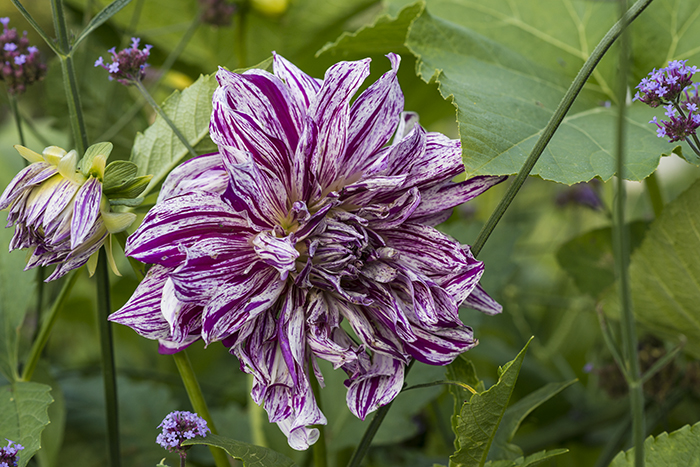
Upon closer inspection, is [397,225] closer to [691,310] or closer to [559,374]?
[691,310]

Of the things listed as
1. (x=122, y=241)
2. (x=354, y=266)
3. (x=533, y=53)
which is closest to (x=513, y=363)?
(x=354, y=266)

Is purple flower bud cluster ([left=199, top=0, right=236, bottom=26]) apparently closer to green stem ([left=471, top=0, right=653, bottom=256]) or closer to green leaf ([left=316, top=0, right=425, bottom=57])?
green leaf ([left=316, top=0, right=425, bottom=57])

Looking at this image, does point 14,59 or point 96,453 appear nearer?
point 14,59

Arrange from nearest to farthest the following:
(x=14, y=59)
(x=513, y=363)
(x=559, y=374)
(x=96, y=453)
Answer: (x=513, y=363) → (x=14, y=59) → (x=96, y=453) → (x=559, y=374)

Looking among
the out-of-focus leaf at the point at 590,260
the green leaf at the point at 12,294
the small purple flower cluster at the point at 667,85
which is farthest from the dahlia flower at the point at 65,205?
the out-of-focus leaf at the point at 590,260

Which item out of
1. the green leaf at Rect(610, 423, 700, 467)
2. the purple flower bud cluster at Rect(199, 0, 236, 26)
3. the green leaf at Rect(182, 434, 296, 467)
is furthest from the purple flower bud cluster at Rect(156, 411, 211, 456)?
the purple flower bud cluster at Rect(199, 0, 236, 26)
